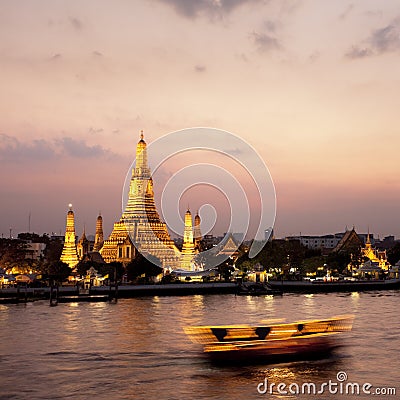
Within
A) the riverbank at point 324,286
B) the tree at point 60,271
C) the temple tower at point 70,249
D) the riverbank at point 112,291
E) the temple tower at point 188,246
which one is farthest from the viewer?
the temple tower at point 188,246

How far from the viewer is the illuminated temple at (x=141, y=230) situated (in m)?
88.3

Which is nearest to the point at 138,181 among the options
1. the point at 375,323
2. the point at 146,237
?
the point at 146,237

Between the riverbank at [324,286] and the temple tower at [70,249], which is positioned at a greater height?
the temple tower at [70,249]

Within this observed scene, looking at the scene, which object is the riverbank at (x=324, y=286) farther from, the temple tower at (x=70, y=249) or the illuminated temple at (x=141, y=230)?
the temple tower at (x=70, y=249)

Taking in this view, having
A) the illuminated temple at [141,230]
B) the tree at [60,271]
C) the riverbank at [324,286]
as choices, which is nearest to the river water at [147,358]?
the tree at [60,271]

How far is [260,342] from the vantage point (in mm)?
28453

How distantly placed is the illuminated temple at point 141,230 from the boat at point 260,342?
5850 cm

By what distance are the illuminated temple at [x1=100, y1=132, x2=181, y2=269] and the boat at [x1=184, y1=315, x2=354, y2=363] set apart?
58503mm

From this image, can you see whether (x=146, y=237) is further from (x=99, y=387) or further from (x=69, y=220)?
(x=99, y=387)

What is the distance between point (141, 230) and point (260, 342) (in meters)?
61.7

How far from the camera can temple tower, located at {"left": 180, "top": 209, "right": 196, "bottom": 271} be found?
92.7 m

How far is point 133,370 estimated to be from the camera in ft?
89.6

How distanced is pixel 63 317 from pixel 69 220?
4396 cm

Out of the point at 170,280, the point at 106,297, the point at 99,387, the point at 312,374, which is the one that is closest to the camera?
the point at 99,387
